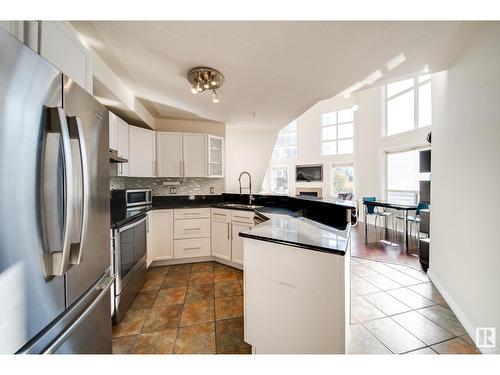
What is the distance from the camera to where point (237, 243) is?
2672 mm

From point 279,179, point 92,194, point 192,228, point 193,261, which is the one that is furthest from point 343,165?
point 92,194

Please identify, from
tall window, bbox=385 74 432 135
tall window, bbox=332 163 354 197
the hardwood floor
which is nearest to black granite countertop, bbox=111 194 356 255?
the hardwood floor

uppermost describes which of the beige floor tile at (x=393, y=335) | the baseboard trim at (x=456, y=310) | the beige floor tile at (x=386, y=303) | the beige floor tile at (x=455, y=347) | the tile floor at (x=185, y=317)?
the baseboard trim at (x=456, y=310)

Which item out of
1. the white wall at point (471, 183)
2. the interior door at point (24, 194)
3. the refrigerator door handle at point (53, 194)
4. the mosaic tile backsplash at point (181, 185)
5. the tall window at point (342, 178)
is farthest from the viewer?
the tall window at point (342, 178)

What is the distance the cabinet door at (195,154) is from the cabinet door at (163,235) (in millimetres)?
756

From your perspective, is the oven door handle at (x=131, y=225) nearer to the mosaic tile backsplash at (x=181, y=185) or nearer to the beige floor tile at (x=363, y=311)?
the mosaic tile backsplash at (x=181, y=185)

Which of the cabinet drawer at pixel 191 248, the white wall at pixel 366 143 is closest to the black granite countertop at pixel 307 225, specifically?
the cabinet drawer at pixel 191 248

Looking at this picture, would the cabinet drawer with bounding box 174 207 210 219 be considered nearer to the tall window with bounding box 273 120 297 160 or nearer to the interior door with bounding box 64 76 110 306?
the interior door with bounding box 64 76 110 306

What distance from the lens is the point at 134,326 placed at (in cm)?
158

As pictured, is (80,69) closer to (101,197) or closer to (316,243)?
(101,197)

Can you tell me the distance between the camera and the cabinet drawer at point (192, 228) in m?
2.79

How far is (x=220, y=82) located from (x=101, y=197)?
1588mm
